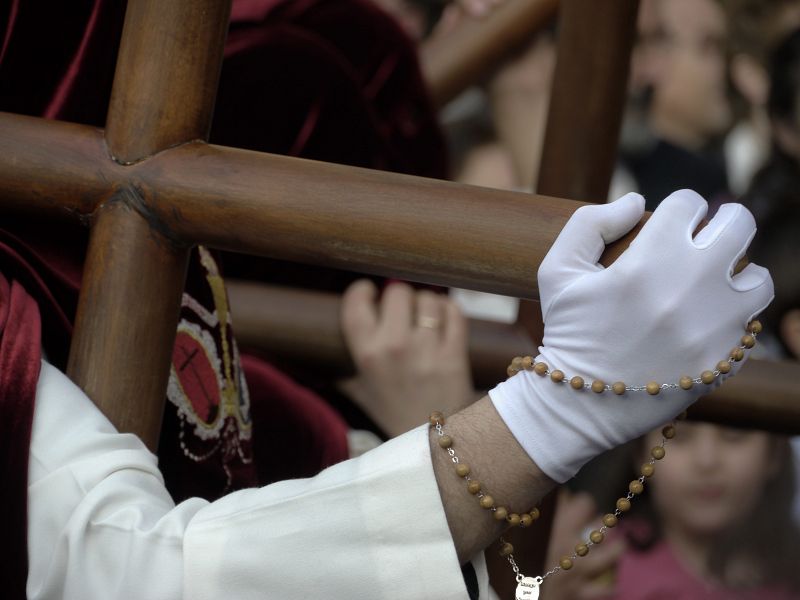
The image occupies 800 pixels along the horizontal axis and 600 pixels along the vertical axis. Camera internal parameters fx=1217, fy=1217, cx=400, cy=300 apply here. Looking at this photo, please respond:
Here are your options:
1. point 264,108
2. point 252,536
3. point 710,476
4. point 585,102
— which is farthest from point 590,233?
point 710,476

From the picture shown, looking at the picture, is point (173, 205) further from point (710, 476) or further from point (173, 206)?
point (710, 476)

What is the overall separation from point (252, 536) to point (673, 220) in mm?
355

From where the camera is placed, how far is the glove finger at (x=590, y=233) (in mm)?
811

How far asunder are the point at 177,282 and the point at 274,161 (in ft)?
0.40

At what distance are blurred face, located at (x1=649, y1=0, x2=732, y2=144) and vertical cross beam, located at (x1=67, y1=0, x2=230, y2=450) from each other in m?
1.76

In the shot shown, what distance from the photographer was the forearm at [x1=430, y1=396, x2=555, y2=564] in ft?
2.70

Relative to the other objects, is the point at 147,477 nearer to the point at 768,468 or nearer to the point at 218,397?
the point at 218,397

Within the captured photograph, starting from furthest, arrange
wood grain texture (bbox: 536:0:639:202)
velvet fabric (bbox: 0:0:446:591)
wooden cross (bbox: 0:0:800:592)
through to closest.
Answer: wood grain texture (bbox: 536:0:639:202)
velvet fabric (bbox: 0:0:446:591)
wooden cross (bbox: 0:0:800:592)

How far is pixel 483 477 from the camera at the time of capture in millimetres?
825

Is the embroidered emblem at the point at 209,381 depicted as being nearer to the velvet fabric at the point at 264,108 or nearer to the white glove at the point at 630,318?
the velvet fabric at the point at 264,108

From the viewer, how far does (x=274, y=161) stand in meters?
0.93

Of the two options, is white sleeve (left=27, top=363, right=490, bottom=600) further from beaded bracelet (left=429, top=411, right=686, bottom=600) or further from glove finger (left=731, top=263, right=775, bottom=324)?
glove finger (left=731, top=263, right=775, bottom=324)

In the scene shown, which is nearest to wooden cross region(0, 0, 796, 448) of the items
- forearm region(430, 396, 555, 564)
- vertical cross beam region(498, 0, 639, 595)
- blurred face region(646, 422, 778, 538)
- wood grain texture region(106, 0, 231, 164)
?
wood grain texture region(106, 0, 231, 164)

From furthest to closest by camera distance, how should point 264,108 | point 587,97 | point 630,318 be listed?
point 264,108, point 587,97, point 630,318
